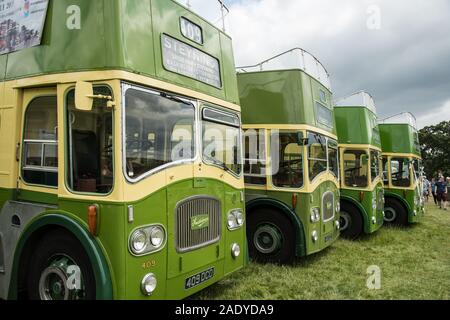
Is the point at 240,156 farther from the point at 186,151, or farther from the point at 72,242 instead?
the point at 72,242

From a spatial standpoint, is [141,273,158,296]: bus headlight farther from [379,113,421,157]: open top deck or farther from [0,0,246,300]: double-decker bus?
[379,113,421,157]: open top deck

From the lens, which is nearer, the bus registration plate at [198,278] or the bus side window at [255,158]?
the bus registration plate at [198,278]

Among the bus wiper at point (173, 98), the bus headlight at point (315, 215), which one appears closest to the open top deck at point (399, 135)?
the bus headlight at point (315, 215)

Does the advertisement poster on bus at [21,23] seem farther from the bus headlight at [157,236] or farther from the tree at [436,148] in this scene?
the tree at [436,148]

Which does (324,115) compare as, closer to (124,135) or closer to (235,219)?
(235,219)

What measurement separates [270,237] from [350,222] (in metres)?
3.48

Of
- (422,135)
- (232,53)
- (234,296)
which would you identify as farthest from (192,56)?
(422,135)

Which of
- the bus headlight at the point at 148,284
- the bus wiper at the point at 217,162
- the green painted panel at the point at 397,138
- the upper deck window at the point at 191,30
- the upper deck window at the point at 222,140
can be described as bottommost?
the bus headlight at the point at 148,284

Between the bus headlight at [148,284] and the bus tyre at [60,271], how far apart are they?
44cm

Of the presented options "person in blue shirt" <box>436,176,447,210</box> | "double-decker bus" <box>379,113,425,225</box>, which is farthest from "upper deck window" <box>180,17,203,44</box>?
"person in blue shirt" <box>436,176,447,210</box>

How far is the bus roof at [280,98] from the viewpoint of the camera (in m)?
6.98

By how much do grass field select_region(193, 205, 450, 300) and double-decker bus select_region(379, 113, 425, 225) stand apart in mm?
2287

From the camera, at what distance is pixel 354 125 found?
32.7 feet

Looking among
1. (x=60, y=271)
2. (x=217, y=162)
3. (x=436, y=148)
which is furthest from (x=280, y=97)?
(x=436, y=148)
